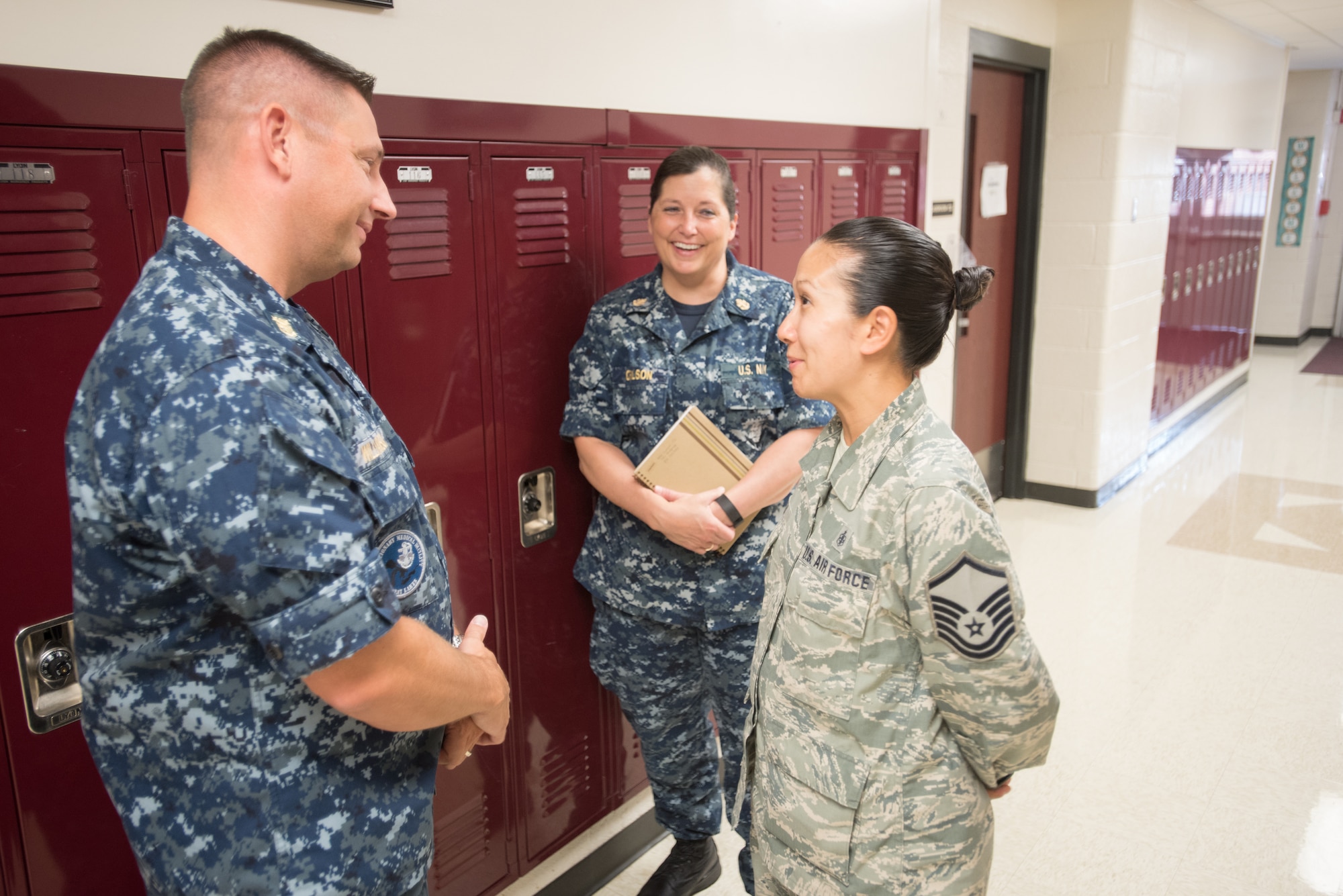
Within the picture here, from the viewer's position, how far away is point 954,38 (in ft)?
12.6

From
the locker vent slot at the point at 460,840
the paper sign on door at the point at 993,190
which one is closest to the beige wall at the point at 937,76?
the paper sign on door at the point at 993,190

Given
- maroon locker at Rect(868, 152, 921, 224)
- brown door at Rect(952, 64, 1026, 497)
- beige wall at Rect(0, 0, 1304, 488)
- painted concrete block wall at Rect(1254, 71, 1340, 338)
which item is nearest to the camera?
beige wall at Rect(0, 0, 1304, 488)

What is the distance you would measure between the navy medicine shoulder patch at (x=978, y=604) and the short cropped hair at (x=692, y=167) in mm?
1135

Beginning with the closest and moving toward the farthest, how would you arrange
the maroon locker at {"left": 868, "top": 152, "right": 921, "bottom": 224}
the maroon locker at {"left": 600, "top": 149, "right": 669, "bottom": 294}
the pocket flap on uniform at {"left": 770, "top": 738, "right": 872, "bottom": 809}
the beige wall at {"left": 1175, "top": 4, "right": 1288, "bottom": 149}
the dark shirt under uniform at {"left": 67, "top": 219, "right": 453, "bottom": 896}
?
1. the dark shirt under uniform at {"left": 67, "top": 219, "right": 453, "bottom": 896}
2. the pocket flap on uniform at {"left": 770, "top": 738, "right": 872, "bottom": 809}
3. the maroon locker at {"left": 600, "top": 149, "right": 669, "bottom": 294}
4. the maroon locker at {"left": 868, "top": 152, "right": 921, "bottom": 224}
5. the beige wall at {"left": 1175, "top": 4, "right": 1288, "bottom": 149}

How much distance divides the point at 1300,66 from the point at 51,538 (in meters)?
10.7

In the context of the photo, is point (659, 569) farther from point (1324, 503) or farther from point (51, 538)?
point (1324, 503)

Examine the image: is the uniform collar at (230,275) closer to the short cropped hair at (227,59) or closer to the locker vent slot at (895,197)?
the short cropped hair at (227,59)

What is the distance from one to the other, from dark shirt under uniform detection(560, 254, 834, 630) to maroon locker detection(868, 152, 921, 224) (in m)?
1.24

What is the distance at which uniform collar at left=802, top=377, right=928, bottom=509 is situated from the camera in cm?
131

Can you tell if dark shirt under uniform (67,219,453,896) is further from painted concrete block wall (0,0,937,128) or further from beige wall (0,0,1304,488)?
beige wall (0,0,1304,488)

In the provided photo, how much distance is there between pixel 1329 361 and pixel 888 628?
9.70 metres

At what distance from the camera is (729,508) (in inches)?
78.4

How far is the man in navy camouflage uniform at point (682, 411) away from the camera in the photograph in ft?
6.62

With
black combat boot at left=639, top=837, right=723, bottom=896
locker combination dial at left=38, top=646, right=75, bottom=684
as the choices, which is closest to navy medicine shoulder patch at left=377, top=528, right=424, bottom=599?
locker combination dial at left=38, top=646, right=75, bottom=684
